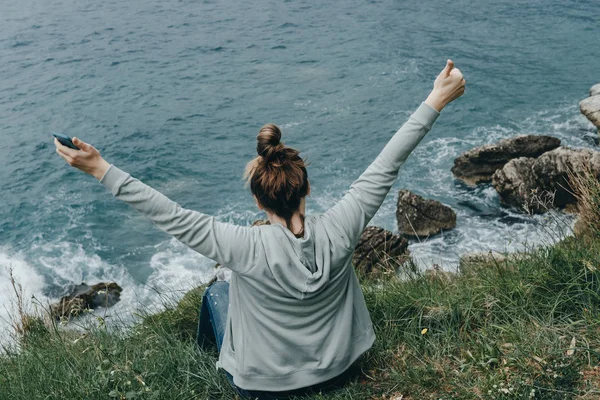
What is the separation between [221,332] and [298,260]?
1.14 m

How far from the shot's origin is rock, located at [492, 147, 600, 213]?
14484 mm

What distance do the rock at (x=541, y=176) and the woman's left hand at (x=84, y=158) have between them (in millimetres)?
12143

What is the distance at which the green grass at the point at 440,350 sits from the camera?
12.7 ft

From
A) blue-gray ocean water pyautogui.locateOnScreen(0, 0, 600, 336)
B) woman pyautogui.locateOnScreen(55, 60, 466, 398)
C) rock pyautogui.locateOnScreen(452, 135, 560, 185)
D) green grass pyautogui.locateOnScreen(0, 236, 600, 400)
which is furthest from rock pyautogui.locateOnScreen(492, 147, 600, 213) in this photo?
woman pyautogui.locateOnScreen(55, 60, 466, 398)

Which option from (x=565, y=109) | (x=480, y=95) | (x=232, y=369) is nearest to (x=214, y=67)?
(x=480, y=95)

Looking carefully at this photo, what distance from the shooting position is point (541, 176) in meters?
15.1

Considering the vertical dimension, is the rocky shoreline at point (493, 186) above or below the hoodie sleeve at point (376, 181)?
below

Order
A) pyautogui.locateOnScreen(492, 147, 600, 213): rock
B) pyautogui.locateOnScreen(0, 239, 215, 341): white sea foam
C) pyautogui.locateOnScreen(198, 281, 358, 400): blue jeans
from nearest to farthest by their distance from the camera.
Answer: pyautogui.locateOnScreen(198, 281, 358, 400): blue jeans < pyautogui.locateOnScreen(492, 147, 600, 213): rock < pyautogui.locateOnScreen(0, 239, 215, 341): white sea foam

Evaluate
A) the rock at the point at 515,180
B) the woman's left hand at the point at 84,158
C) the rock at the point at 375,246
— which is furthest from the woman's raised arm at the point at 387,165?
the rock at the point at 515,180

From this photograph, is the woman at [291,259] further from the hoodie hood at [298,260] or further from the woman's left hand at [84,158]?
the woman's left hand at [84,158]

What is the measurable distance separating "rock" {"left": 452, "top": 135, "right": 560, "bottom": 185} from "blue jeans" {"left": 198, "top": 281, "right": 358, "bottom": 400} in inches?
554

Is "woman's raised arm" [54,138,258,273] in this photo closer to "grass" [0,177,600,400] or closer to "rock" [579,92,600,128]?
"grass" [0,177,600,400]

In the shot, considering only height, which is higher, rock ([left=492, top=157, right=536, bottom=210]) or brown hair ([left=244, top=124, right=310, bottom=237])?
brown hair ([left=244, top=124, right=310, bottom=237])

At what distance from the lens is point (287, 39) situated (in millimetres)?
30312
